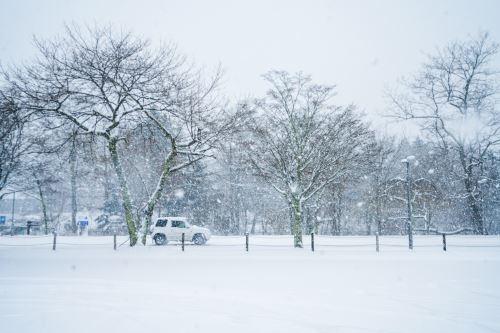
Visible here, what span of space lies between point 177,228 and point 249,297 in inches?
657

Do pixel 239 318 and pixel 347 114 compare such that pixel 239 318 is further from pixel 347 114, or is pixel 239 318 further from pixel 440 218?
pixel 440 218

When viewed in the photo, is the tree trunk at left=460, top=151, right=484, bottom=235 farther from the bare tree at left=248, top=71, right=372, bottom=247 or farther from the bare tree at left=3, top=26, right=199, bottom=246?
the bare tree at left=3, top=26, right=199, bottom=246

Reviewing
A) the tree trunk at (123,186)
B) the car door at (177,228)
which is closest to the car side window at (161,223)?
the car door at (177,228)

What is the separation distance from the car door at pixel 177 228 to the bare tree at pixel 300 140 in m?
6.61

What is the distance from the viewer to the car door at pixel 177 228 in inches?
925

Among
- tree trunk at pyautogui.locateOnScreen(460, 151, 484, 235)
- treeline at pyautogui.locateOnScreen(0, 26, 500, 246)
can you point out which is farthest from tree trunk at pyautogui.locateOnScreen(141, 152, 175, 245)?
tree trunk at pyautogui.locateOnScreen(460, 151, 484, 235)

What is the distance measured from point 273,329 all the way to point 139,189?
109ft

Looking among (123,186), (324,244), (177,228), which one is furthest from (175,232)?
(324,244)

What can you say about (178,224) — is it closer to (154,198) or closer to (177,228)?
(177,228)

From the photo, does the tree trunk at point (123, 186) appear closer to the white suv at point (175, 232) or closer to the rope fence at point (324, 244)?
the rope fence at point (324, 244)

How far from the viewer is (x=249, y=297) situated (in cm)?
770

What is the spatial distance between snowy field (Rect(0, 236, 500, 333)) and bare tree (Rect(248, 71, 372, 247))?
301 inches

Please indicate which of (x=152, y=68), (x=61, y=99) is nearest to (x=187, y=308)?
(x=152, y=68)

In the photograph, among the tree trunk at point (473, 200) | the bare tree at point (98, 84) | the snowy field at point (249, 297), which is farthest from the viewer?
the tree trunk at point (473, 200)
